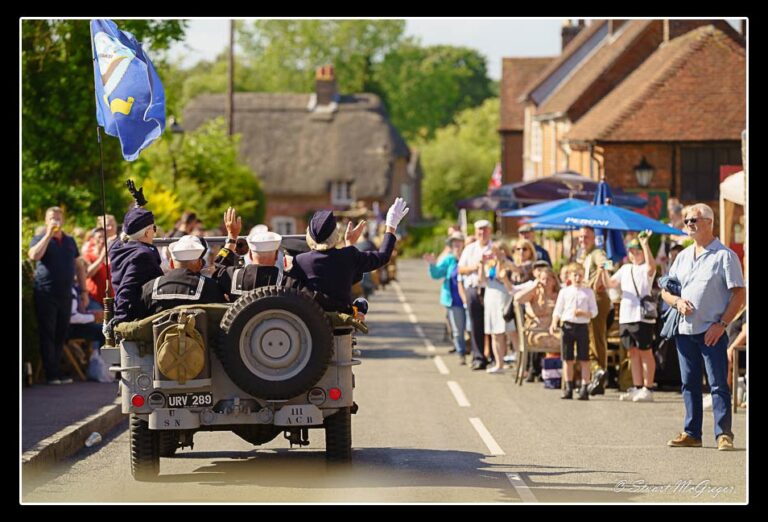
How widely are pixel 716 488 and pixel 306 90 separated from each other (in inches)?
3970

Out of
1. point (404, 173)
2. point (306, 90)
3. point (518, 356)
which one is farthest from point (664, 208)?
point (306, 90)

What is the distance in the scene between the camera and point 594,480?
11.1 meters

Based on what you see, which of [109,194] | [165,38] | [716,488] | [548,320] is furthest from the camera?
[109,194]

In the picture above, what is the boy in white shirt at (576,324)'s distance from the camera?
17.2 metres

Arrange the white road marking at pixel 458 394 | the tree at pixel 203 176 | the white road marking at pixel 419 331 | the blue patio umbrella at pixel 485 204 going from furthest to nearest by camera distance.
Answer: the tree at pixel 203 176, the blue patio umbrella at pixel 485 204, the white road marking at pixel 419 331, the white road marking at pixel 458 394

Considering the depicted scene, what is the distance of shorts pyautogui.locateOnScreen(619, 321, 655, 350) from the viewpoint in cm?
1709

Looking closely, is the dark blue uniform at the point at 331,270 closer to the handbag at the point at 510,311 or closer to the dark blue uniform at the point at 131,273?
the dark blue uniform at the point at 131,273

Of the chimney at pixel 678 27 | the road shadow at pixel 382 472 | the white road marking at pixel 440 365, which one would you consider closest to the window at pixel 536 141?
the chimney at pixel 678 27

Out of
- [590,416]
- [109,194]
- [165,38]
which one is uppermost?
[165,38]

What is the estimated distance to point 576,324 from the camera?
56.6 feet

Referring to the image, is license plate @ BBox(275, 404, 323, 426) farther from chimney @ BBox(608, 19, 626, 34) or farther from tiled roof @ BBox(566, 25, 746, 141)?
chimney @ BBox(608, 19, 626, 34)

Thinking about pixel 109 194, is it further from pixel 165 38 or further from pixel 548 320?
pixel 548 320

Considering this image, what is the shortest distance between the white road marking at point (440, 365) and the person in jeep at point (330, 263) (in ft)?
31.1

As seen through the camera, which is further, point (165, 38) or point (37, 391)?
point (165, 38)
